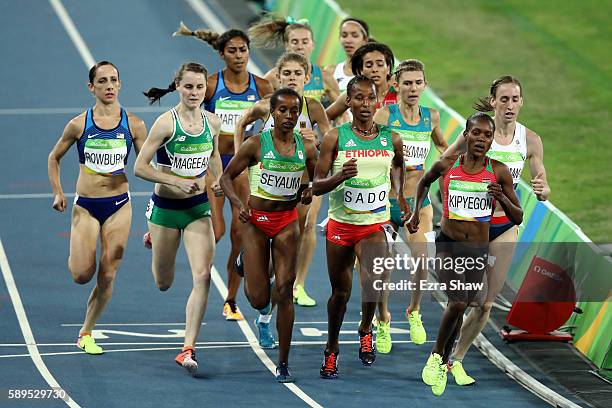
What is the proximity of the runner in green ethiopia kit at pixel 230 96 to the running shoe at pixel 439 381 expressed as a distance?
263 centimetres

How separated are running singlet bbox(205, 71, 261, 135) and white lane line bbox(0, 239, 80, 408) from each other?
2574 mm

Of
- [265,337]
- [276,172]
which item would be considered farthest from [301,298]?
[276,172]

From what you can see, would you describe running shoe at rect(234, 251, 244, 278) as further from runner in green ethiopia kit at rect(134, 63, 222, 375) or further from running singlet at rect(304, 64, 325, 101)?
running singlet at rect(304, 64, 325, 101)

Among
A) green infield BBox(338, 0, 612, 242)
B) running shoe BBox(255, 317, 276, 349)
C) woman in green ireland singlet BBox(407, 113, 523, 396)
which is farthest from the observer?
green infield BBox(338, 0, 612, 242)

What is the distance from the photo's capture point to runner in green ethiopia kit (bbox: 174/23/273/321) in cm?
1399

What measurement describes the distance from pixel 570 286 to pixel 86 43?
13.7 metres

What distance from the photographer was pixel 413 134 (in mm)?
13391

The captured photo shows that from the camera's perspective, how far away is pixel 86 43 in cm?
2520

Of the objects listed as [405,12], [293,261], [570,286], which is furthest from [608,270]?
[405,12]

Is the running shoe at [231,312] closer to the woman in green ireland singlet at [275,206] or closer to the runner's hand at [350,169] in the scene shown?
the woman in green ireland singlet at [275,206]

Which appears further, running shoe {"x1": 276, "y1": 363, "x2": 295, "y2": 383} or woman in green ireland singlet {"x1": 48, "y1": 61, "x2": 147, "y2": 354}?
woman in green ireland singlet {"x1": 48, "y1": 61, "x2": 147, "y2": 354}

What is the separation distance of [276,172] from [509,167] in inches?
77.4

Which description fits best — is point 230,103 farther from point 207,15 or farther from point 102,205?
point 207,15

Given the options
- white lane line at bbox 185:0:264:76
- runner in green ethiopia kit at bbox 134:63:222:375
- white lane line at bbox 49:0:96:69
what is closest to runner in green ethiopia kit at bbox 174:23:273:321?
runner in green ethiopia kit at bbox 134:63:222:375
